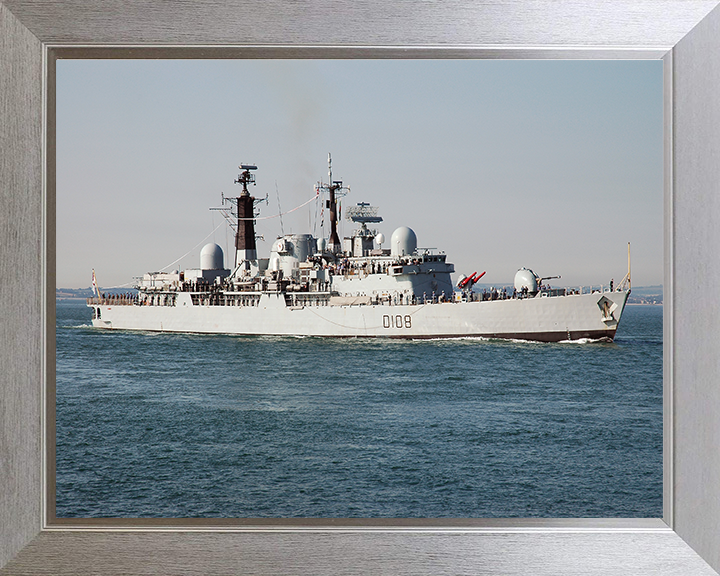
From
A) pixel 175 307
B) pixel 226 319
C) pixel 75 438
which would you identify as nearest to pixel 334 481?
pixel 75 438

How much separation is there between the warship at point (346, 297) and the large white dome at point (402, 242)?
2 centimetres

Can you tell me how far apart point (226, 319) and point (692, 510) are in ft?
46.9

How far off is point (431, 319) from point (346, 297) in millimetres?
2194

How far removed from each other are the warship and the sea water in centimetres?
56

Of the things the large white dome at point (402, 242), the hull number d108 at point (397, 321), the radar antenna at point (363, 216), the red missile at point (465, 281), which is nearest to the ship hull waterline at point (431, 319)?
the hull number d108 at point (397, 321)

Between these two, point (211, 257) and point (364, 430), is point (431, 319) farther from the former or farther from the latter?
point (211, 257)

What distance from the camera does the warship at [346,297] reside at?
42.0 ft

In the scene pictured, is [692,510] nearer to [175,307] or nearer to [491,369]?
[491,369]

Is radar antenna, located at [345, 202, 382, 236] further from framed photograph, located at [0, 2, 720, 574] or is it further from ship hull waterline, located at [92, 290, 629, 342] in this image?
framed photograph, located at [0, 2, 720, 574]

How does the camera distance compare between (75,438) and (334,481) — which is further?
(75,438)

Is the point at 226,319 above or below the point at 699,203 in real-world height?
below

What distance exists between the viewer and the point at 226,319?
15.8m

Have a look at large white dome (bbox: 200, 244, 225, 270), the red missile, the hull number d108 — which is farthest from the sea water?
large white dome (bbox: 200, 244, 225, 270)

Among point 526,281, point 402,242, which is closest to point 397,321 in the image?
point 402,242
